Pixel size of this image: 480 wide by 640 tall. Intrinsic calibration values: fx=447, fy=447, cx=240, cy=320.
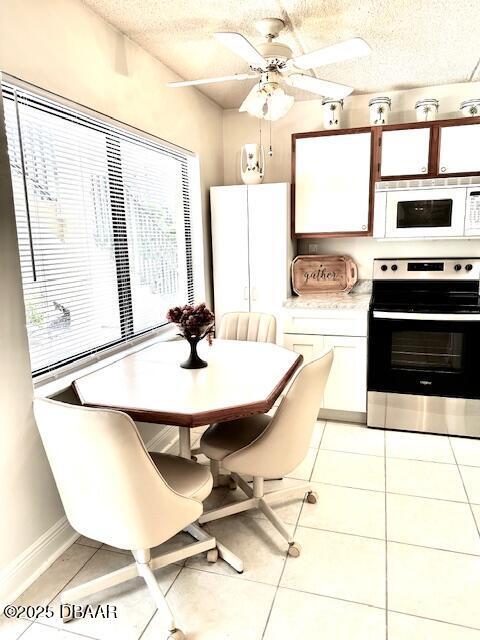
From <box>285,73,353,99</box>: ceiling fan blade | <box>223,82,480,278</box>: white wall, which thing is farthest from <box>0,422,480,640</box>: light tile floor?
<box>285,73,353,99</box>: ceiling fan blade

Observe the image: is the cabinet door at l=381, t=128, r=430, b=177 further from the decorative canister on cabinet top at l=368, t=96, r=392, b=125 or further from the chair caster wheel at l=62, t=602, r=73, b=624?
the chair caster wheel at l=62, t=602, r=73, b=624

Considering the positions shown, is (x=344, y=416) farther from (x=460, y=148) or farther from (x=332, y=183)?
(x=460, y=148)

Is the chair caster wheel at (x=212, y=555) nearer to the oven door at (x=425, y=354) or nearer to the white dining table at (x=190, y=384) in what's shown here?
the white dining table at (x=190, y=384)

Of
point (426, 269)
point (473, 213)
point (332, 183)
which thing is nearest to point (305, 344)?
point (426, 269)

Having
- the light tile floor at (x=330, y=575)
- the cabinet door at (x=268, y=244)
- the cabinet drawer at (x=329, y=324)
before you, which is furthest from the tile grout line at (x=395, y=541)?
the cabinet door at (x=268, y=244)

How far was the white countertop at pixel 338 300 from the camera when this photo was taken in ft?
10.8

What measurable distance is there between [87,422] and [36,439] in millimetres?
760

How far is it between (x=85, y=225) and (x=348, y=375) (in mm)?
2117

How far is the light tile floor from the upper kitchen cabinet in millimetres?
1903

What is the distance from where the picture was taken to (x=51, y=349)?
2.16 meters

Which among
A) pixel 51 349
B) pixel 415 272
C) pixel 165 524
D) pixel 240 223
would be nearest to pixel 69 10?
pixel 51 349

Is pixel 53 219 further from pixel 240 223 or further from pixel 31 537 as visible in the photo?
pixel 240 223

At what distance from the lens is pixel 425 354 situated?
126 inches

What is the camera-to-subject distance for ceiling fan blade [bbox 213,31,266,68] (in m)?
1.80
